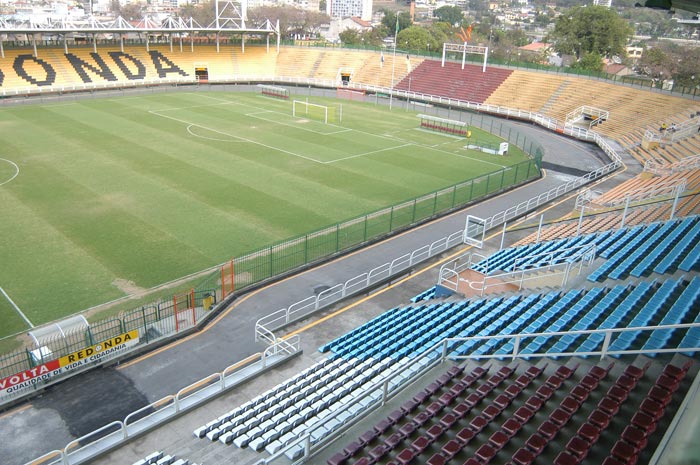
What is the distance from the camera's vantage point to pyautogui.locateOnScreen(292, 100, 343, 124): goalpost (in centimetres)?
5391

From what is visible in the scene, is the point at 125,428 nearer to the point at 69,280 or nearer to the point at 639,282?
the point at 69,280

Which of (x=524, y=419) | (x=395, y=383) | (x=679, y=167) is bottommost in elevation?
(x=395, y=383)

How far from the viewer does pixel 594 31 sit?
7944 centimetres

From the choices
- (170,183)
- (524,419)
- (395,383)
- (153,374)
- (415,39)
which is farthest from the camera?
(415,39)

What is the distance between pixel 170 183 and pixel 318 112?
1027 inches

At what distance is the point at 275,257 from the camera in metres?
22.7

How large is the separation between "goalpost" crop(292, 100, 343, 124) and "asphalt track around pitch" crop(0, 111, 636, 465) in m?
30.8

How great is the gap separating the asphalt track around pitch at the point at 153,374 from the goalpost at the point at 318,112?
30.8 m

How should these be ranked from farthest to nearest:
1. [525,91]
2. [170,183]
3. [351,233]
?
[525,91] → [170,183] → [351,233]

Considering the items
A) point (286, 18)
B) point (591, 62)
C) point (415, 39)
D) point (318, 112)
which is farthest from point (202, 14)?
point (591, 62)

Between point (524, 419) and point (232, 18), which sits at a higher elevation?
point (232, 18)

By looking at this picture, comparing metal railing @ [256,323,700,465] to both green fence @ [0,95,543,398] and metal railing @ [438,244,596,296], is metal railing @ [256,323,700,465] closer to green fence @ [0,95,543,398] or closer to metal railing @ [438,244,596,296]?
metal railing @ [438,244,596,296]

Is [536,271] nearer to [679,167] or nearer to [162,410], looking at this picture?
[162,410]

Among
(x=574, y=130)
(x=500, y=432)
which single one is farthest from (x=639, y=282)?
(x=574, y=130)
